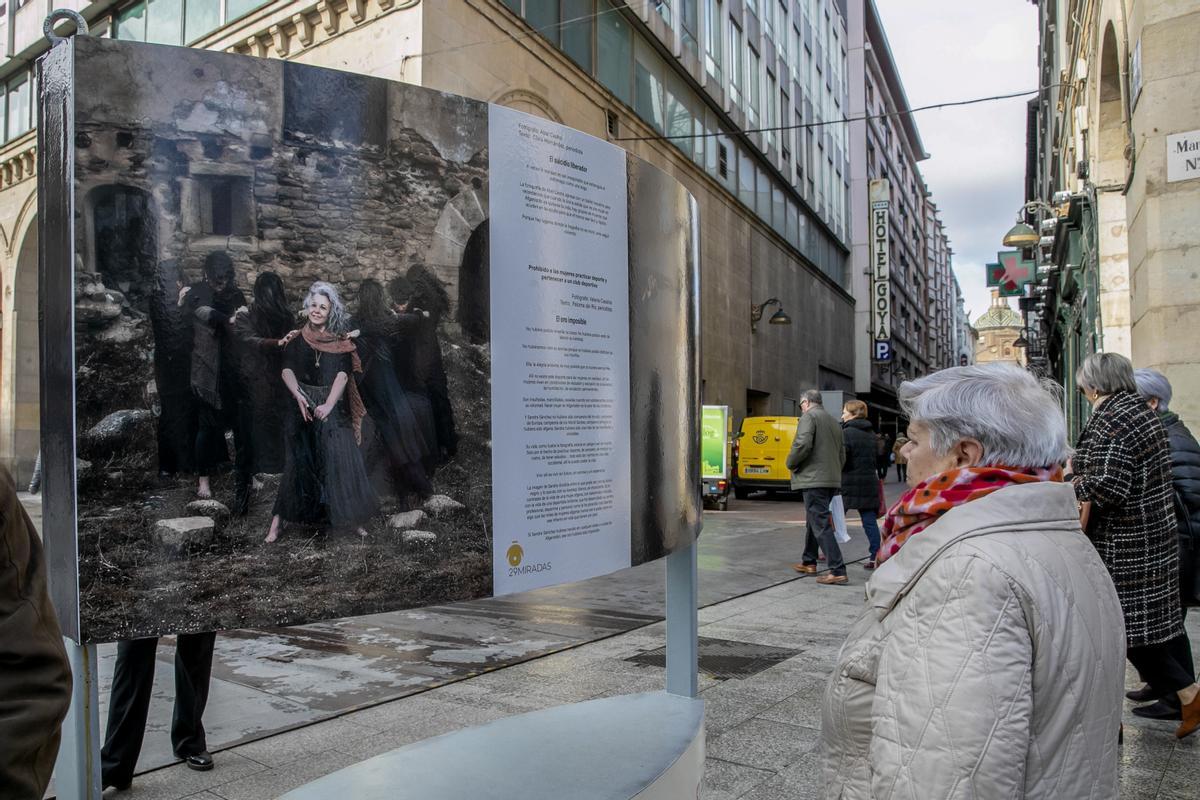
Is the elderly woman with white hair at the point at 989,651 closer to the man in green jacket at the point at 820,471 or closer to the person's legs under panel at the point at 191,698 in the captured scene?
the person's legs under panel at the point at 191,698

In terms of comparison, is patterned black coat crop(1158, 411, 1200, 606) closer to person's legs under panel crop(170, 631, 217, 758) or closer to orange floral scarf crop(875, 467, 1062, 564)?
orange floral scarf crop(875, 467, 1062, 564)

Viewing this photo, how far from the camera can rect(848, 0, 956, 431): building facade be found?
4275cm

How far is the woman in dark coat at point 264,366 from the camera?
1.83 m

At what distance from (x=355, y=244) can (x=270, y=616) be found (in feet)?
2.74

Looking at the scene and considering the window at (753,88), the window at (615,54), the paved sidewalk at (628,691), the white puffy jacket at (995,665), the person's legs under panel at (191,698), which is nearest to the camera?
the white puffy jacket at (995,665)

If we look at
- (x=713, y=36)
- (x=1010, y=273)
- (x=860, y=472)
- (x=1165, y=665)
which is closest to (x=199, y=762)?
(x=1165, y=665)

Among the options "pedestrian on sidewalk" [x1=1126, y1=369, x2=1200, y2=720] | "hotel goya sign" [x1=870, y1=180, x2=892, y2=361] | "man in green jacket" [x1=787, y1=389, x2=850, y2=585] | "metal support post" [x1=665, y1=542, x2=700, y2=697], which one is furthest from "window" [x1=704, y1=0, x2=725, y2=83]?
"metal support post" [x1=665, y1=542, x2=700, y2=697]

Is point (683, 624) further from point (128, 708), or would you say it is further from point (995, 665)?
point (128, 708)

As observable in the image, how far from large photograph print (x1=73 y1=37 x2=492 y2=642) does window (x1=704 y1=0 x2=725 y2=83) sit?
22.5 meters

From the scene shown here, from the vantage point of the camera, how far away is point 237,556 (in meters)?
1.85

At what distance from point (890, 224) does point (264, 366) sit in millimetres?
53487

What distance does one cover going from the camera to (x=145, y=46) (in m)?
1.76

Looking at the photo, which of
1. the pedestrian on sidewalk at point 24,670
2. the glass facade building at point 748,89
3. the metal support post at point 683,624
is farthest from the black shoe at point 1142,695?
the glass facade building at point 748,89

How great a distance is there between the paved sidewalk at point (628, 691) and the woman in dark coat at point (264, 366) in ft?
7.20
